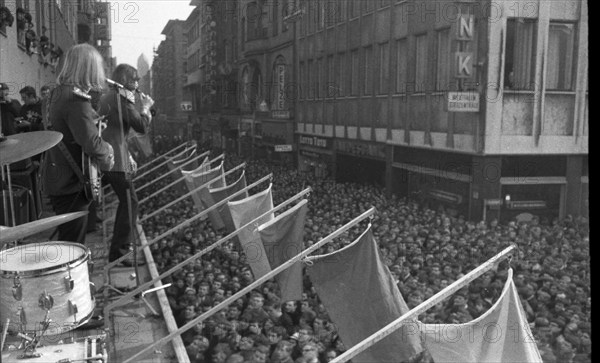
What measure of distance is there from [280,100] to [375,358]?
598 centimetres

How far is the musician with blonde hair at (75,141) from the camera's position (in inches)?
140

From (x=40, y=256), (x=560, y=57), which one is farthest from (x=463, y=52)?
(x=40, y=256)

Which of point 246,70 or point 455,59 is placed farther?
point 455,59

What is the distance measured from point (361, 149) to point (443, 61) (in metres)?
2.90

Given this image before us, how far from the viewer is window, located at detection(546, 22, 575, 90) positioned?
11.1m

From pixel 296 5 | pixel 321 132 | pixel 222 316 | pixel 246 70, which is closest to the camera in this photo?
pixel 222 316

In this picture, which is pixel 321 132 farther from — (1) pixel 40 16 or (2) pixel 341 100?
(1) pixel 40 16

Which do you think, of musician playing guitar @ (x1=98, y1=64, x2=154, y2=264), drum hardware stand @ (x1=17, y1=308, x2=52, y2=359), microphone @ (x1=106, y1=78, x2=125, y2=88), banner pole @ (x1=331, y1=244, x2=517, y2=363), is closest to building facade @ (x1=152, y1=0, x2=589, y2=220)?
musician playing guitar @ (x1=98, y1=64, x2=154, y2=264)

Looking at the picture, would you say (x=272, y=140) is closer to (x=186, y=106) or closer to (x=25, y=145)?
(x=186, y=106)

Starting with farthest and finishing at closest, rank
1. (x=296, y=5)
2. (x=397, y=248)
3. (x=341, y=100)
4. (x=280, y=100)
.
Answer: (x=341, y=100) → (x=280, y=100) → (x=296, y=5) → (x=397, y=248)

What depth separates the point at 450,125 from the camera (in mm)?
11445

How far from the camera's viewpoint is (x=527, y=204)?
454 inches

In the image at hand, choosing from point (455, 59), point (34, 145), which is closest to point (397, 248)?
point (455, 59)

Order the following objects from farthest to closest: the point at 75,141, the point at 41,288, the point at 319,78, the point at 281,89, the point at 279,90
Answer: the point at 319,78 < the point at 281,89 < the point at 279,90 < the point at 75,141 < the point at 41,288
